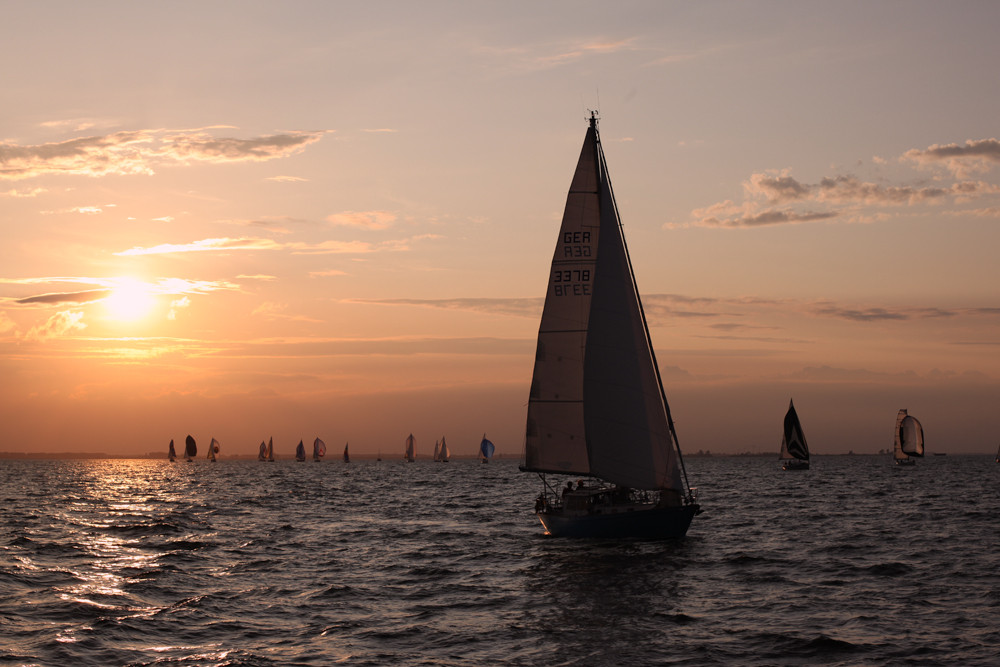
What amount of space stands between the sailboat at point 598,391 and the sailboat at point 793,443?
351 ft

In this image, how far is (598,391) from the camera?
130 ft

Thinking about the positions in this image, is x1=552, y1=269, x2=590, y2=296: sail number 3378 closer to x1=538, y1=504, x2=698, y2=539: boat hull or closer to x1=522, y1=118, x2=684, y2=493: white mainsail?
x1=522, y1=118, x2=684, y2=493: white mainsail

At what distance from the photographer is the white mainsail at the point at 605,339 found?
39.6 metres

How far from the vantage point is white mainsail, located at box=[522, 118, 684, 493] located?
1559 inches

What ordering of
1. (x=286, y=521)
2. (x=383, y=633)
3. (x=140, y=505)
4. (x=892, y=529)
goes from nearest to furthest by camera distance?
(x=383, y=633) → (x=892, y=529) → (x=286, y=521) → (x=140, y=505)

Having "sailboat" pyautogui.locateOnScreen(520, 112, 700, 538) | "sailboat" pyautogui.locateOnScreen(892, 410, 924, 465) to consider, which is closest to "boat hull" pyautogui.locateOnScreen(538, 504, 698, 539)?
"sailboat" pyautogui.locateOnScreen(520, 112, 700, 538)

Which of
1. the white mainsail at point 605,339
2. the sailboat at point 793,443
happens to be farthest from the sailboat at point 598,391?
the sailboat at point 793,443

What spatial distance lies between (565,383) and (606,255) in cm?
614

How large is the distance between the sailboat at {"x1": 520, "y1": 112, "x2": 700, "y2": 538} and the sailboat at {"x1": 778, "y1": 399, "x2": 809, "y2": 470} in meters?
107

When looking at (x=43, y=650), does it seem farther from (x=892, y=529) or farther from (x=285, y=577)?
(x=892, y=529)

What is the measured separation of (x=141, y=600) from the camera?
3030 cm

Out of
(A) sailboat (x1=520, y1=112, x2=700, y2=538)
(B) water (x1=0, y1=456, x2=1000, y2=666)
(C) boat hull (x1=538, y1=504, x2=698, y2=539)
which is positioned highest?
(A) sailboat (x1=520, y1=112, x2=700, y2=538)

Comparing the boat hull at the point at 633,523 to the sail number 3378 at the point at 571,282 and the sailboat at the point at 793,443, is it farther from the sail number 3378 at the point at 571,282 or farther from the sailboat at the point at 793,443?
the sailboat at the point at 793,443

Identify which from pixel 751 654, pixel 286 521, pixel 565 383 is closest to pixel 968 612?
pixel 751 654
